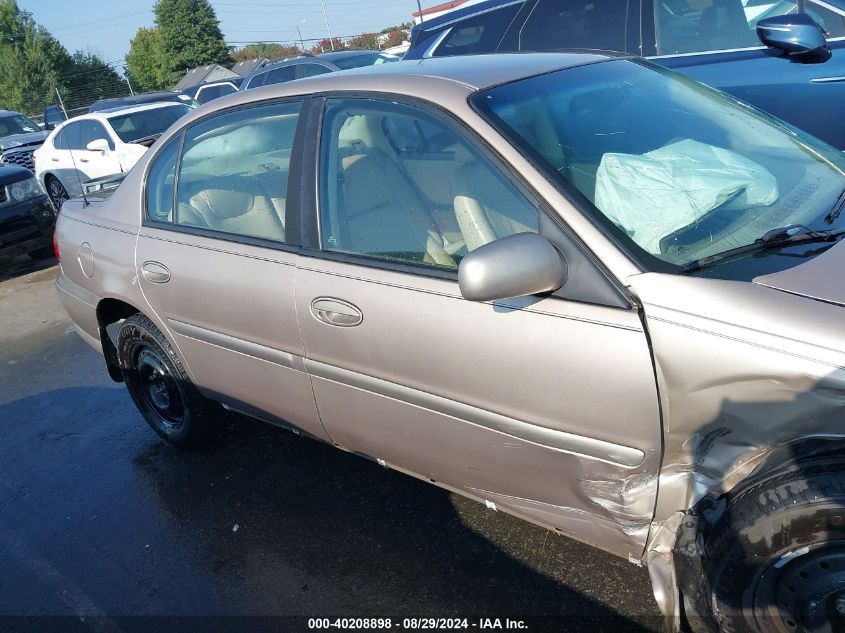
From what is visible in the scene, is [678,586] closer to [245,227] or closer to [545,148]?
[545,148]

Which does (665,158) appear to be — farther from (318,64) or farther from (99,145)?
(318,64)

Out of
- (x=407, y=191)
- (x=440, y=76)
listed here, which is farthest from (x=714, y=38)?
(x=407, y=191)

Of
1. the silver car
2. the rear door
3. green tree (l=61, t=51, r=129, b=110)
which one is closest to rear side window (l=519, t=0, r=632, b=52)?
the rear door

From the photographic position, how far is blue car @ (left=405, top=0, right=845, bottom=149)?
4.33 metres

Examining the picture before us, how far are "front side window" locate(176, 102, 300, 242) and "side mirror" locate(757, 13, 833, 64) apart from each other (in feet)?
9.32

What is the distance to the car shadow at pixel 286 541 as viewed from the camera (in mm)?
2670

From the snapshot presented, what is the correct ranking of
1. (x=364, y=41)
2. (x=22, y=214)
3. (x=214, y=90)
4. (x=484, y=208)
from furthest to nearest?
(x=364, y=41)
(x=214, y=90)
(x=22, y=214)
(x=484, y=208)

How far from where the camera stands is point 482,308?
7.28ft

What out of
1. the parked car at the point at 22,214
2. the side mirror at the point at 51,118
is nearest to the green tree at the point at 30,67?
the side mirror at the point at 51,118

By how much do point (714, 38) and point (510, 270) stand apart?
12.9ft

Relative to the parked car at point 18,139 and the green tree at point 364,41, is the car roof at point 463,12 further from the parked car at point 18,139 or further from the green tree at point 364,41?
the green tree at point 364,41

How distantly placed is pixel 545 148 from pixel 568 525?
115 centimetres

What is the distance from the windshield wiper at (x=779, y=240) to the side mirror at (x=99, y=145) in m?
9.98

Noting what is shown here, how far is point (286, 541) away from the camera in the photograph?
3.14m
